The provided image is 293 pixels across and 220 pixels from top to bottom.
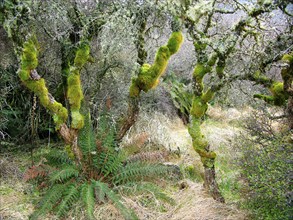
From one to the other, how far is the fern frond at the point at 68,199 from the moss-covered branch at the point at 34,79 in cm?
93

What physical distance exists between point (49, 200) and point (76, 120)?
1.22 m

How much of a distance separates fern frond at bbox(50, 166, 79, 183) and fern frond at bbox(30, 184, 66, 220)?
0.14 metres

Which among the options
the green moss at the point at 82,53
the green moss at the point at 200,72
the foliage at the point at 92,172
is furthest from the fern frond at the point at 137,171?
the green moss at the point at 82,53

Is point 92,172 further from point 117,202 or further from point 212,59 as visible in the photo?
point 212,59

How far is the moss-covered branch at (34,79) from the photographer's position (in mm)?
4164

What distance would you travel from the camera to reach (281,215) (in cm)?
348

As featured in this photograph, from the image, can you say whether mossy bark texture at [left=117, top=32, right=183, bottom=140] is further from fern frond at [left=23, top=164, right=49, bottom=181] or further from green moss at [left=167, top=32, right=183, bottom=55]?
fern frond at [left=23, top=164, right=49, bottom=181]

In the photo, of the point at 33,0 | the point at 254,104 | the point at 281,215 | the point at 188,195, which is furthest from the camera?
the point at 254,104

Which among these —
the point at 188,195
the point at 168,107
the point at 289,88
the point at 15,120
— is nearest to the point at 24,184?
the point at 15,120

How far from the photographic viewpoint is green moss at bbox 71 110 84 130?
15.9 ft

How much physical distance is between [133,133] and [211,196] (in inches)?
112

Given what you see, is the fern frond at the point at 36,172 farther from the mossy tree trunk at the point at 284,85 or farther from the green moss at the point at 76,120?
the mossy tree trunk at the point at 284,85

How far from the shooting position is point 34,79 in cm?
440

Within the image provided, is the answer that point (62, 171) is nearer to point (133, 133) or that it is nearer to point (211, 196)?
point (211, 196)
